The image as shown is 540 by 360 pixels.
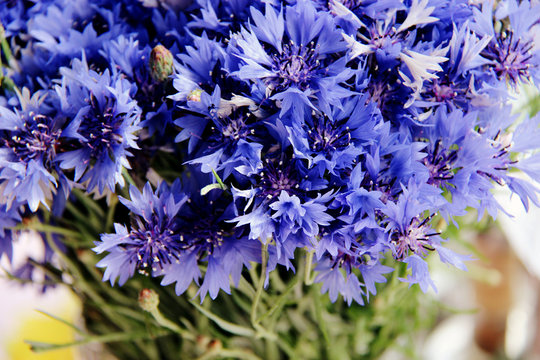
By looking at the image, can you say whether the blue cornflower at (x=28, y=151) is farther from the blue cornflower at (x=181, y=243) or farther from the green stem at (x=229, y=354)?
the green stem at (x=229, y=354)

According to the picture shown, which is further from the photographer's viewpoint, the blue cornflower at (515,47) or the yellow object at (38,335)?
the yellow object at (38,335)

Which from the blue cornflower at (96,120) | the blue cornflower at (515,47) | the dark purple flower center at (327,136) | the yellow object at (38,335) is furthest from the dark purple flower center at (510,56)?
the yellow object at (38,335)

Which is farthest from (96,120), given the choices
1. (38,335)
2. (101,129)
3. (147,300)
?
(38,335)

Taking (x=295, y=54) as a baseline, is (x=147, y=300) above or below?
below

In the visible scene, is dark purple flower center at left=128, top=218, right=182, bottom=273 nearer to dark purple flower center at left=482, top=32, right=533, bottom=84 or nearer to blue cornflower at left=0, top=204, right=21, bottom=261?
blue cornflower at left=0, top=204, right=21, bottom=261

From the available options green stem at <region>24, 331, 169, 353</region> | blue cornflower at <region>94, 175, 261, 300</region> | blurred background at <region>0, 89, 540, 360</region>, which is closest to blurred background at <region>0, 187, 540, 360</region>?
blurred background at <region>0, 89, 540, 360</region>

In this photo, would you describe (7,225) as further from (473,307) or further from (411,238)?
(473,307)

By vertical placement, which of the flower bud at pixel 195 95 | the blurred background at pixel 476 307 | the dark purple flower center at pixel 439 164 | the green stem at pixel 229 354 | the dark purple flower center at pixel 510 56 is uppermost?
the flower bud at pixel 195 95
